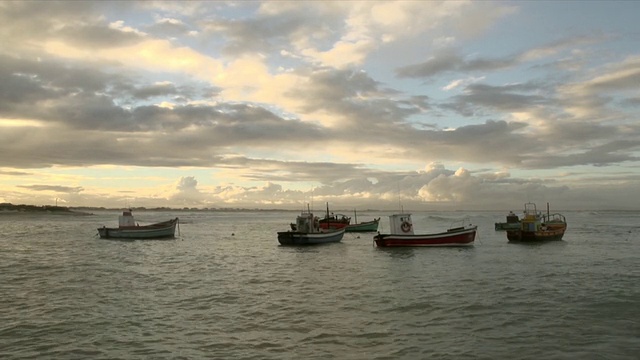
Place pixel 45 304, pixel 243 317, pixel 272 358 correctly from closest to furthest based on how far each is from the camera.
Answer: pixel 272 358, pixel 243 317, pixel 45 304

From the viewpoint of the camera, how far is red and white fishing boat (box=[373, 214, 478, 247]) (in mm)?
45625

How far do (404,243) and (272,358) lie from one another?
3503cm

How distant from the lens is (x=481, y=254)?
40031 millimetres

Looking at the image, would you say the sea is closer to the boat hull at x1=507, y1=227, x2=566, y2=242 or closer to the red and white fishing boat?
the red and white fishing boat

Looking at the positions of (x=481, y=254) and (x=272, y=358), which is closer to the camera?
(x=272, y=358)

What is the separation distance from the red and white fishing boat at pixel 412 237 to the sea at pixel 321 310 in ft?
40.7

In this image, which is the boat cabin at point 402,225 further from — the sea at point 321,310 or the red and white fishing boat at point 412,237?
the sea at point 321,310

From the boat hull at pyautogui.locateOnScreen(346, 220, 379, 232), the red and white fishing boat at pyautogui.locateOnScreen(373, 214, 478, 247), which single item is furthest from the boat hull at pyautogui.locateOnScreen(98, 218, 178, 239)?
the boat hull at pyautogui.locateOnScreen(346, 220, 379, 232)

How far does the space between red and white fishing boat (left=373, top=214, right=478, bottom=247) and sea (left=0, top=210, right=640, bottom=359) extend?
12.4 m

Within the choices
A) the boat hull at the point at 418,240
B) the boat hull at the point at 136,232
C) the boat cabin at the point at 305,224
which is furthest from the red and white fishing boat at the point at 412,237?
the boat hull at the point at 136,232

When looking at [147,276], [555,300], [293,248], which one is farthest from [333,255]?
[555,300]

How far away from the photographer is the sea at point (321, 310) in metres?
12.7

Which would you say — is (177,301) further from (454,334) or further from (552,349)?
(552,349)

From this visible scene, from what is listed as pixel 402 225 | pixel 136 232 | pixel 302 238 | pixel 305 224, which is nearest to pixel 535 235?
pixel 402 225
